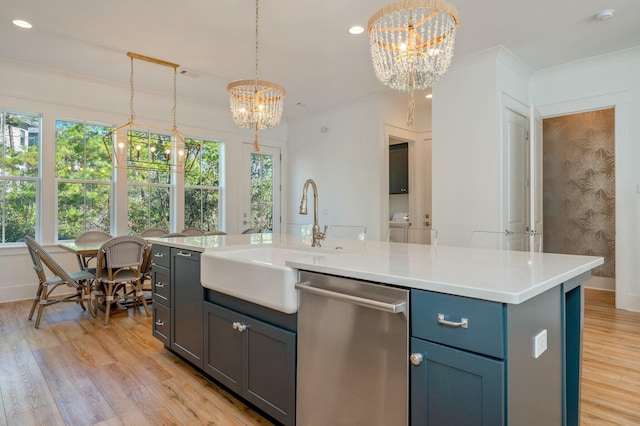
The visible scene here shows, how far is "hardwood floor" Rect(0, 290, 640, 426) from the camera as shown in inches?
78.7

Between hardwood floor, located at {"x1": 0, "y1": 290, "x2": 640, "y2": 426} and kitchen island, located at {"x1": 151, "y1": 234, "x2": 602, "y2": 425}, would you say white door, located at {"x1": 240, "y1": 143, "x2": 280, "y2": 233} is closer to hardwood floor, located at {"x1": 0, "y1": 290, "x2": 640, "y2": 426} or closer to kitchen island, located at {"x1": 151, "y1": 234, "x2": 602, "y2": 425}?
hardwood floor, located at {"x1": 0, "y1": 290, "x2": 640, "y2": 426}

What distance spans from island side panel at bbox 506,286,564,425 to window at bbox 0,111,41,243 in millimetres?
5555

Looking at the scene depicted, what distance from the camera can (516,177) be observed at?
428 centimetres

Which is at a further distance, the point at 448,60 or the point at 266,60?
the point at 266,60

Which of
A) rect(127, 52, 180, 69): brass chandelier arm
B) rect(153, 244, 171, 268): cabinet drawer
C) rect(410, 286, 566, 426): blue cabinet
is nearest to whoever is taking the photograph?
rect(410, 286, 566, 426): blue cabinet

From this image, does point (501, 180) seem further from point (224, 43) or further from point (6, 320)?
point (6, 320)

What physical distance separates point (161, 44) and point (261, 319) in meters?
3.32

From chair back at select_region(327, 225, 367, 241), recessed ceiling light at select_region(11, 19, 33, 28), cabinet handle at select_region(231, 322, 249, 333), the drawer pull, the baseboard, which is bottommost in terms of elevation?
the baseboard

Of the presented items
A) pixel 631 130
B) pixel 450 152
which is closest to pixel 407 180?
pixel 450 152

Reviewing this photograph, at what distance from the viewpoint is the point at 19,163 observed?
4.58m

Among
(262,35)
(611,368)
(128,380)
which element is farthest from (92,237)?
(611,368)

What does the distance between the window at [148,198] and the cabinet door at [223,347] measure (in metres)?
3.63

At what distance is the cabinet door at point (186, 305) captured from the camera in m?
2.41

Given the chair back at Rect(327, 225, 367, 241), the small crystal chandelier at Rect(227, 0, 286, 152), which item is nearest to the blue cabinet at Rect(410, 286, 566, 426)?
the chair back at Rect(327, 225, 367, 241)
